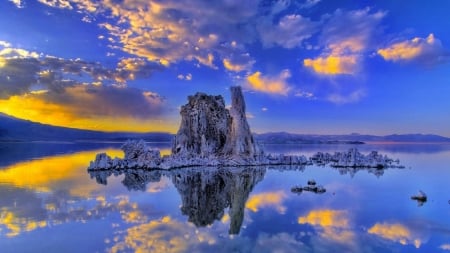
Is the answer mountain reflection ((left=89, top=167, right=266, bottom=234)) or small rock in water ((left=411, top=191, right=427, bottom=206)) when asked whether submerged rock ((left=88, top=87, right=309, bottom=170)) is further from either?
small rock in water ((left=411, top=191, right=427, bottom=206))

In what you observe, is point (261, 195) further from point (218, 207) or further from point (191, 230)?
point (191, 230)

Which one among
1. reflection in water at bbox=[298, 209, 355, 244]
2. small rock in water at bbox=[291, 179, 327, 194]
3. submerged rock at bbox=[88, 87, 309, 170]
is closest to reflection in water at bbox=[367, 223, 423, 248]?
reflection in water at bbox=[298, 209, 355, 244]

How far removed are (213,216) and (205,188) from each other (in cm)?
578

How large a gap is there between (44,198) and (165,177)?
869cm

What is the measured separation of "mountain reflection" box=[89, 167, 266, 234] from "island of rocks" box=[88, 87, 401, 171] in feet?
15.8

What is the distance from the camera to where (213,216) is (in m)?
13.0

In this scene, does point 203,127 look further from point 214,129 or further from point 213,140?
point 213,140

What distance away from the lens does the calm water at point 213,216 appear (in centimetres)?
966

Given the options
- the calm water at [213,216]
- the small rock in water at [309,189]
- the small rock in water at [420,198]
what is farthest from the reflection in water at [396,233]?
the small rock in water at [309,189]

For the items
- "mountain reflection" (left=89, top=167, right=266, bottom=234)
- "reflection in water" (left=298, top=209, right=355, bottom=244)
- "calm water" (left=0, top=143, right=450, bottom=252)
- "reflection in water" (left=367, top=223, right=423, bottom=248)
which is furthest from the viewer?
"mountain reflection" (left=89, top=167, right=266, bottom=234)

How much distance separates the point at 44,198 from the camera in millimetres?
15359

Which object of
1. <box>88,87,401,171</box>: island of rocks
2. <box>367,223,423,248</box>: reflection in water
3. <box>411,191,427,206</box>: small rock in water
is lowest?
<box>367,223,423,248</box>: reflection in water

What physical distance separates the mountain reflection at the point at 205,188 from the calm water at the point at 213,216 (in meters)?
0.05

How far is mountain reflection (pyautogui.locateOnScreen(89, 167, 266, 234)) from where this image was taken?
13075 mm
